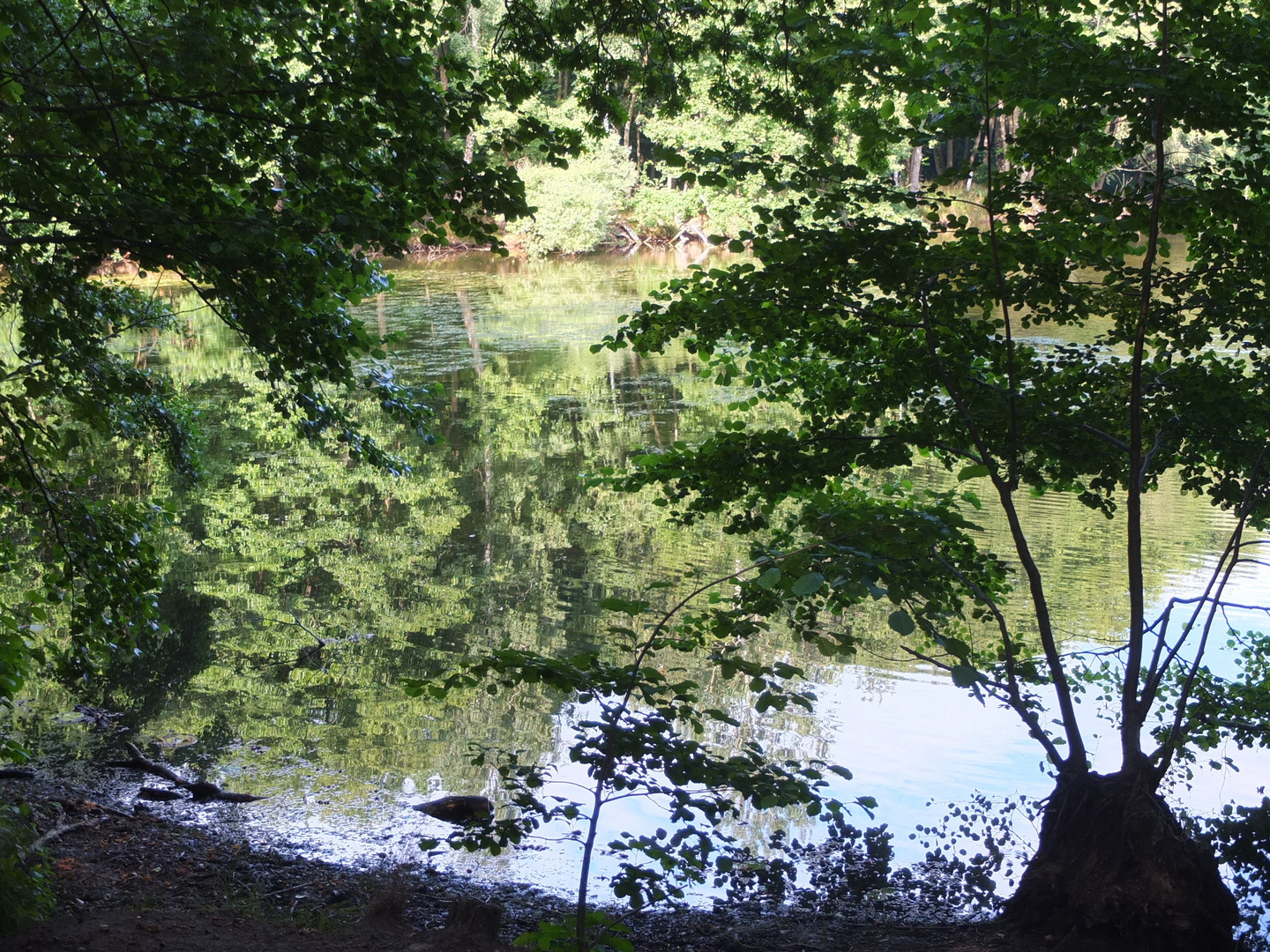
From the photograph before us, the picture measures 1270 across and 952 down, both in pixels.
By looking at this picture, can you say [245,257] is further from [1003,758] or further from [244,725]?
[1003,758]

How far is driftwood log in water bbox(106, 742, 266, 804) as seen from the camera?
23.3 feet

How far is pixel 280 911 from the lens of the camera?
18.3 feet

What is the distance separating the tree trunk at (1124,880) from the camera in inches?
186

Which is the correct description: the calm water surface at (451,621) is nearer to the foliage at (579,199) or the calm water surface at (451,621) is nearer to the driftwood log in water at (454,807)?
the driftwood log in water at (454,807)

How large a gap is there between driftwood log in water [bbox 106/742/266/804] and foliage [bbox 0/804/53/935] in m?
2.03

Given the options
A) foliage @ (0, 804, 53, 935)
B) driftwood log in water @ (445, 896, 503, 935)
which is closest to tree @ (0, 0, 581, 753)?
foliage @ (0, 804, 53, 935)

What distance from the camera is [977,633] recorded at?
9695 millimetres

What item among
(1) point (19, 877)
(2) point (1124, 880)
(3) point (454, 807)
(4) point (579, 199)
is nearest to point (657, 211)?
(4) point (579, 199)

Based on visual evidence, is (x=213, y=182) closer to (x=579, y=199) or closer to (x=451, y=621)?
(x=451, y=621)

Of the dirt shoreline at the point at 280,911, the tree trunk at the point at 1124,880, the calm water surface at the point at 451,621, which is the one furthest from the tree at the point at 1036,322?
the calm water surface at the point at 451,621

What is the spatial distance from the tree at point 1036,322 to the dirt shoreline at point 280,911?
2.86ft

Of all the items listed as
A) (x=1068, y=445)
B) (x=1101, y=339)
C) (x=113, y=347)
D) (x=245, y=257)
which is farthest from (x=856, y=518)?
(x=113, y=347)

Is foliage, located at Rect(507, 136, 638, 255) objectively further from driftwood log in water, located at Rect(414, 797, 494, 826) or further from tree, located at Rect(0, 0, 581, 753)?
tree, located at Rect(0, 0, 581, 753)

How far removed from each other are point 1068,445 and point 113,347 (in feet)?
69.5
